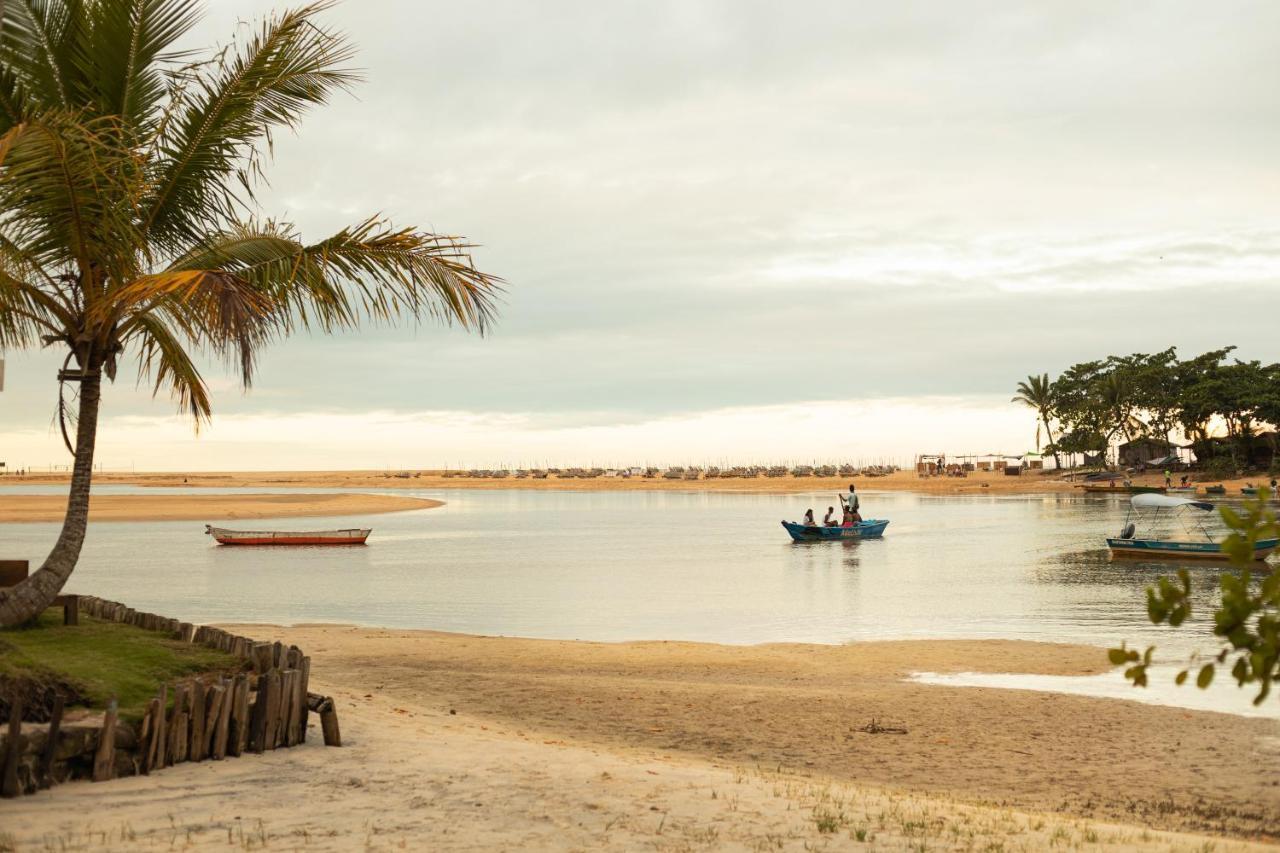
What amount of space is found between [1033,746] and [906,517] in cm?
6218

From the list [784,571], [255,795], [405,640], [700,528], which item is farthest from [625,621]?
[700,528]

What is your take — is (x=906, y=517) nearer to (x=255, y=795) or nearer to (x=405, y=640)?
(x=405, y=640)

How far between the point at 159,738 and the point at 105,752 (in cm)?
42

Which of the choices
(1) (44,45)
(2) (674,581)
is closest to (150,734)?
(1) (44,45)

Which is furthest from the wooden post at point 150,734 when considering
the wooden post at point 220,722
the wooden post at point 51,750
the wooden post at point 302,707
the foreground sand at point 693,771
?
the wooden post at point 302,707

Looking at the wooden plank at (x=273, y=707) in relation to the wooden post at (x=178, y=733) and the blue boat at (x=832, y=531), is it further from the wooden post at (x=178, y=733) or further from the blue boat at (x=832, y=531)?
the blue boat at (x=832, y=531)

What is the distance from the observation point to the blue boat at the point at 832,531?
49.8m

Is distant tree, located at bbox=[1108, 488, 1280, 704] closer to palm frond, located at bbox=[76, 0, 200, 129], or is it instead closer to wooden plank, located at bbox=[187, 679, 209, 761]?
wooden plank, located at bbox=[187, 679, 209, 761]

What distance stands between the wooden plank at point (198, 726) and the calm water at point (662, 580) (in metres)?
14.8

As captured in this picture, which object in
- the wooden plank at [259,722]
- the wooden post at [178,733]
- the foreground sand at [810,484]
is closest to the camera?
the wooden post at [178,733]

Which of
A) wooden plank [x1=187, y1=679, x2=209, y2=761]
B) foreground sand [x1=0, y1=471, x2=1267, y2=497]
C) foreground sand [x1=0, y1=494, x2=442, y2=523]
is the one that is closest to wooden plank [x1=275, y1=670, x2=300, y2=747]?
wooden plank [x1=187, y1=679, x2=209, y2=761]

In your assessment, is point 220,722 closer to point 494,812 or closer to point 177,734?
point 177,734

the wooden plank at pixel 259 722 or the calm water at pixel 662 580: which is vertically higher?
the wooden plank at pixel 259 722

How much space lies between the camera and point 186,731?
346 inches
